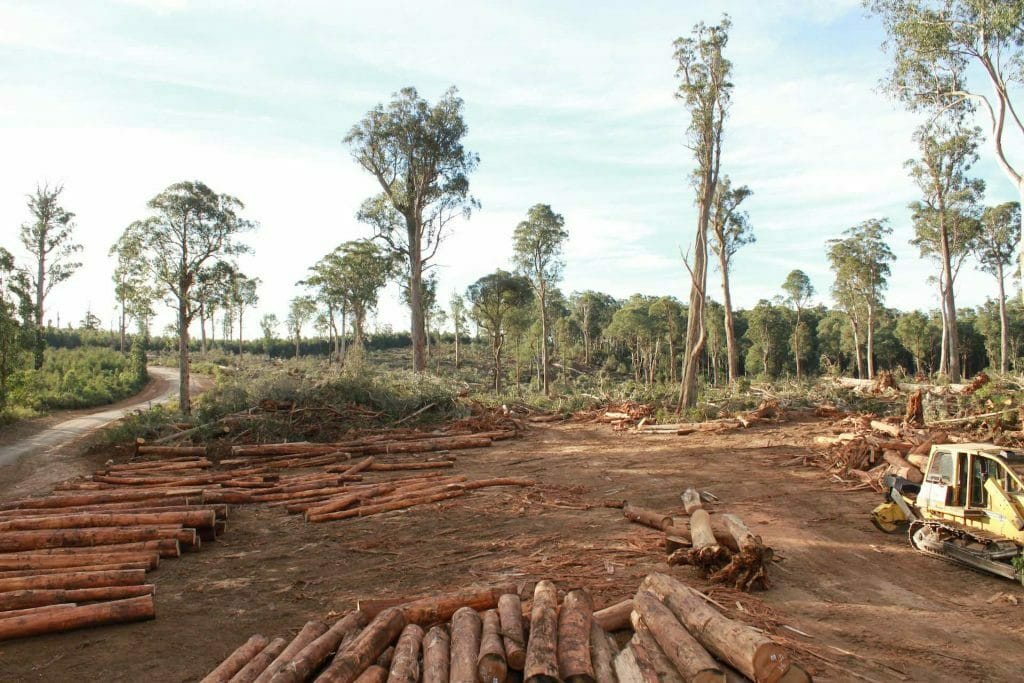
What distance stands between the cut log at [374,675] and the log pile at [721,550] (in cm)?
365

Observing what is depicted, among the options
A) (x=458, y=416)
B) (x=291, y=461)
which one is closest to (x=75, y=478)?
(x=291, y=461)

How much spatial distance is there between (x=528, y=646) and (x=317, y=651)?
155 centimetres

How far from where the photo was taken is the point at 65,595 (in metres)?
5.66

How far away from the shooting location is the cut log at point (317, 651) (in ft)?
12.9

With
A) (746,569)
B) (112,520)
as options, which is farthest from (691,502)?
(112,520)

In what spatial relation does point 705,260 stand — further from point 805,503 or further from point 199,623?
point 199,623

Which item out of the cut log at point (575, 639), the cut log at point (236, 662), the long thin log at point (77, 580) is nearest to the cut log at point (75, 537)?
the long thin log at point (77, 580)

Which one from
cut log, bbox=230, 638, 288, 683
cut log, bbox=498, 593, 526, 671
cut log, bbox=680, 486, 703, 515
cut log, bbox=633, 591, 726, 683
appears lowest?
cut log, bbox=680, 486, 703, 515

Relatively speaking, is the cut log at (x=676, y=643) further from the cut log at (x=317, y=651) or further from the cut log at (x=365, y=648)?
the cut log at (x=317, y=651)

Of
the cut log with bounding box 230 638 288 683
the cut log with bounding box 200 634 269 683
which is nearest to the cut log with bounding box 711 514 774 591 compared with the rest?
the cut log with bounding box 230 638 288 683

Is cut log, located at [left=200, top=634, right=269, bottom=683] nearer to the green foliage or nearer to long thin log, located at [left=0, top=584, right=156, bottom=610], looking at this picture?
long thin log, located at [left=0, top=584, right=156, bottom=610]

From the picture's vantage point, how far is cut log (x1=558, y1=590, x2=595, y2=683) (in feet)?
12.5

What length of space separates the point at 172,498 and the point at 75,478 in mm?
5053

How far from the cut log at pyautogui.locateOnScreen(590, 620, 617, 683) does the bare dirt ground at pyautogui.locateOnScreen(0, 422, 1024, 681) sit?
1.38 metres
